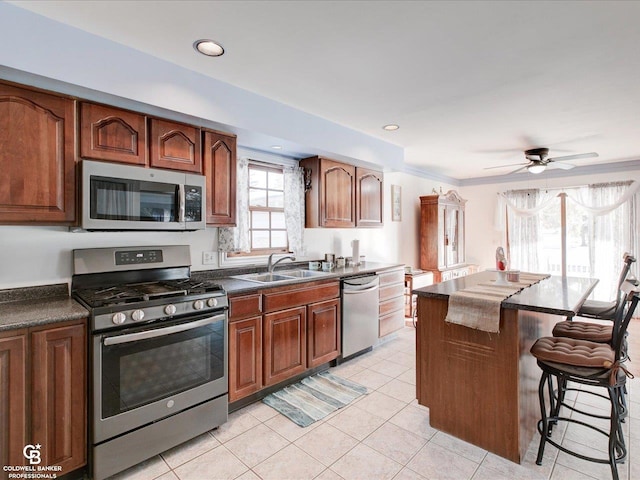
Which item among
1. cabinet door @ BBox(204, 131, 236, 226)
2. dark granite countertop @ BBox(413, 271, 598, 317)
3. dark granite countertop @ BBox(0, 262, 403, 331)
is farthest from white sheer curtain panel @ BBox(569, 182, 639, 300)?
cabinet door @ BBox(204, 131, 236, 226)

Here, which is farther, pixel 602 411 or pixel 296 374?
pixel 296 374

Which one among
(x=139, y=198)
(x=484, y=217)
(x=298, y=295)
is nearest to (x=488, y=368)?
(x=298, y=295)

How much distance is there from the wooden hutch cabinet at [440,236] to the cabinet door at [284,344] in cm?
333

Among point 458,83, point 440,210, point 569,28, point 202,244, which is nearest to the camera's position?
point 569,28

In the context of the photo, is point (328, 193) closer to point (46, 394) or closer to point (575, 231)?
point (46, 394)

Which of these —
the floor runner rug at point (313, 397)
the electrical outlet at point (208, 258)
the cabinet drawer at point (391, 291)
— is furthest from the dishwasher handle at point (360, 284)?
the electrical outlet at point (208, 258)

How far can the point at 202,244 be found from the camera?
2.93 metres

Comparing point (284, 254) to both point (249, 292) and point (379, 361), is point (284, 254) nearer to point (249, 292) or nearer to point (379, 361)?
point (249, 292)

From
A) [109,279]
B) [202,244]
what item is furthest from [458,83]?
[109,279]

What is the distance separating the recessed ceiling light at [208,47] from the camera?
6.45ft

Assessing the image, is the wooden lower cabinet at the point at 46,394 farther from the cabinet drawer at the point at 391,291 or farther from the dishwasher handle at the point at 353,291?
the cabinet drawer at the point at 391,291

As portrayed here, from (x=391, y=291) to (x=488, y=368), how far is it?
80.7 inches

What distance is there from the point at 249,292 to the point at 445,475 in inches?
66.9

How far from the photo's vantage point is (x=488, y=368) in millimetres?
→ 2068
